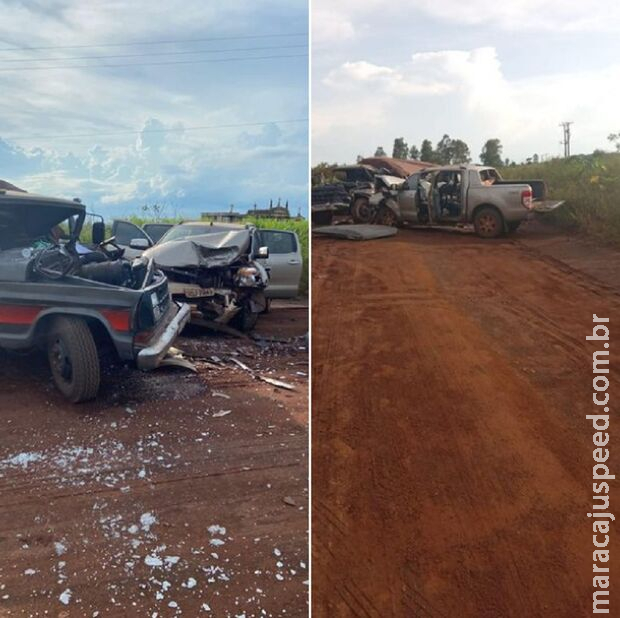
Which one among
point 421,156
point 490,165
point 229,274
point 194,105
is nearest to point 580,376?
point 490,165

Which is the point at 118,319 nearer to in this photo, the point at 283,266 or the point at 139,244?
the point at 139,244

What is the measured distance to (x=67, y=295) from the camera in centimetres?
151

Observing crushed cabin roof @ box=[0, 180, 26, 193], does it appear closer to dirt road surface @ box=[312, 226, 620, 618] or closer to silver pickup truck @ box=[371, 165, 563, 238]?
dirt road surface @ box=[312, 226, 620, 618]

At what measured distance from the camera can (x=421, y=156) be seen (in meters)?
1.68

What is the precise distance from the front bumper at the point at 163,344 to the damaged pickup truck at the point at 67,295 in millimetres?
14

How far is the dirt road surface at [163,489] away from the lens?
1411 mm

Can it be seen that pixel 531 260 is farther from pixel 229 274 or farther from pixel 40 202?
pixel 40 202

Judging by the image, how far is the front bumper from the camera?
1.58 m

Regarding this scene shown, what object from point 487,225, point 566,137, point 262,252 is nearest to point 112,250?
point 262,252

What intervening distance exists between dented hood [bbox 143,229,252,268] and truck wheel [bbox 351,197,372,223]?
30 centimetres

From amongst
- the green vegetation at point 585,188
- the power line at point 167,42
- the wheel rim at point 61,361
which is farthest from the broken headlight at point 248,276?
the green vegetation at point 585,188

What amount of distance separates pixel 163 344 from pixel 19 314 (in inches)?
13.1

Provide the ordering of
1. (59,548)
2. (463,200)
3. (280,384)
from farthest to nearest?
(463,200) → (280,384) → (59,548)

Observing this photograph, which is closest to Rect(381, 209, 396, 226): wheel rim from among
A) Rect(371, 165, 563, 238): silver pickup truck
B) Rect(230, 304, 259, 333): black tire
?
Rect(371, 165, 563, 238): silver pickup truck
